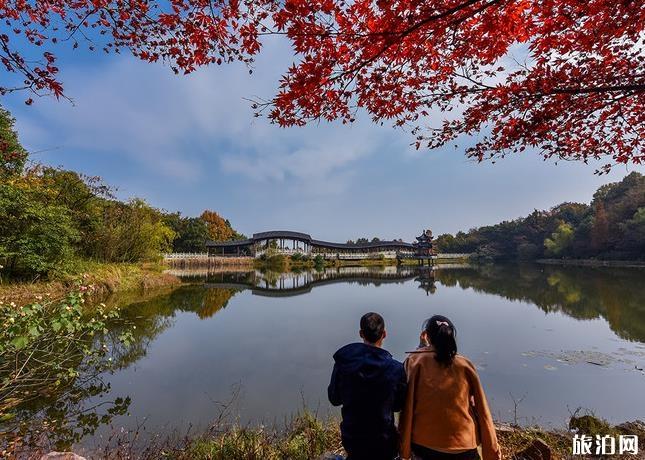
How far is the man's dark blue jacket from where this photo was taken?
5.09 feet

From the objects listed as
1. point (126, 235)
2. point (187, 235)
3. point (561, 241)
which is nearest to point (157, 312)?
point (126, 235)

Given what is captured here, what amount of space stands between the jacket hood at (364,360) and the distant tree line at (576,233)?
3601cm

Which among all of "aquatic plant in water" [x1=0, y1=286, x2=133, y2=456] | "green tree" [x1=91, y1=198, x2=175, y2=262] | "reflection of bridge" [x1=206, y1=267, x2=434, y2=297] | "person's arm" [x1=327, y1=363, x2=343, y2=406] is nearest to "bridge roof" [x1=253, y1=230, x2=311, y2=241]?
"reflection of bridge" [x1=206, y1=267, x2=434, y2=297]

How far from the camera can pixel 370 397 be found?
1.55 meters

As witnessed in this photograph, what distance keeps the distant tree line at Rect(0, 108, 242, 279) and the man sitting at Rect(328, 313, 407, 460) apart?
3.89 meters

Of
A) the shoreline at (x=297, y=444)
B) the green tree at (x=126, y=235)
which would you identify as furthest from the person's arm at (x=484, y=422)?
the green tree at (x=126, y=235)

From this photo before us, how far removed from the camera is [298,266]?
35469 mm

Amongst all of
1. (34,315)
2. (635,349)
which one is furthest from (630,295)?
(34,315)

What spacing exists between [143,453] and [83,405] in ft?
5.60

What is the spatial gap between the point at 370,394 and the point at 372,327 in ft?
1.00

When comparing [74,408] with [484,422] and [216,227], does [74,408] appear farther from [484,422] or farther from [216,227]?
[216,227]

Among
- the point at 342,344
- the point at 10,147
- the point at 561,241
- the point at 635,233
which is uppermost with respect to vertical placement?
the point at 10,147

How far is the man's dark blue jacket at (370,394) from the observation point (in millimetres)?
1553

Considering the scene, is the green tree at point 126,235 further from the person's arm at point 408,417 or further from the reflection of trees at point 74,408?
the person's arm at point 408,417
